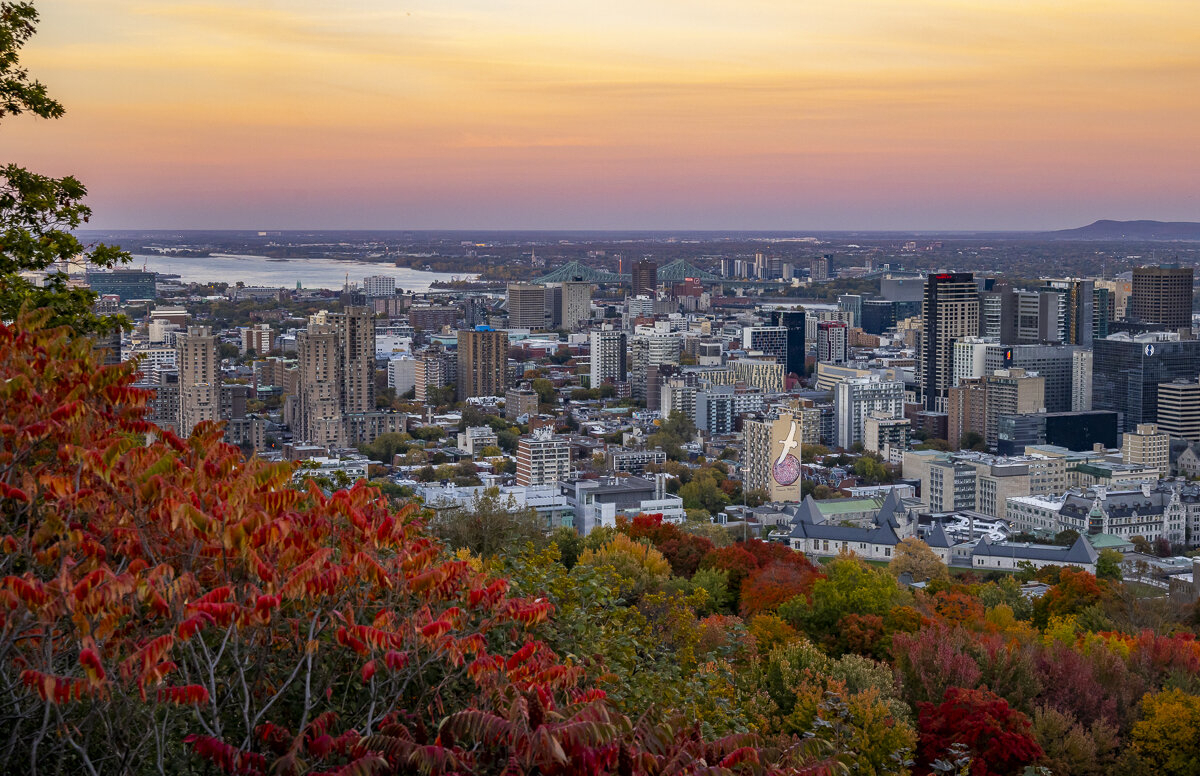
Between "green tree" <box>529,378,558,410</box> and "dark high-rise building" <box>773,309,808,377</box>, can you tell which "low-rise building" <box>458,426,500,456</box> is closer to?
"green tree" <box>529,378,558,410</box>

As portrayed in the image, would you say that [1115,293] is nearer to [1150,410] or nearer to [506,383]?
[1150,410]

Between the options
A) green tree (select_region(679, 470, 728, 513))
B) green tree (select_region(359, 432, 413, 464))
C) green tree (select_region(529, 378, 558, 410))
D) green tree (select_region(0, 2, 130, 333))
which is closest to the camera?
green tree (select_region(0, 2, 130, 333))

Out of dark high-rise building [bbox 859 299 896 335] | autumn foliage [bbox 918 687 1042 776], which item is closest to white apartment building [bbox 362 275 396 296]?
dark high-rise building [bbox 859 299 896 335]

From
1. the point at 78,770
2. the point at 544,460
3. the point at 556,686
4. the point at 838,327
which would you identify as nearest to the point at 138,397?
the point at 78,770

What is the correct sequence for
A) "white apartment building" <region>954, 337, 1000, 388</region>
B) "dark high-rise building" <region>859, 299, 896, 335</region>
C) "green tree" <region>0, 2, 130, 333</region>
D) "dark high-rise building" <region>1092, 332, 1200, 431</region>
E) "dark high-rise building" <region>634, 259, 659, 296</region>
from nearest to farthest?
"green tree" <region>0, 2, 130, 333</region>
"dark high-rise building" <region>1092, 332, 1200, 431</region>
"white apartment building" <region>954, 337, 1000, 388</region>
"dark high-rise building" <region>859, 299, 896, 335</region>
"dark high-rise building" <region>634, 259, 659, 296</region>

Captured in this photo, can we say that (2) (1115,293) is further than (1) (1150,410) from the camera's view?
Yes
